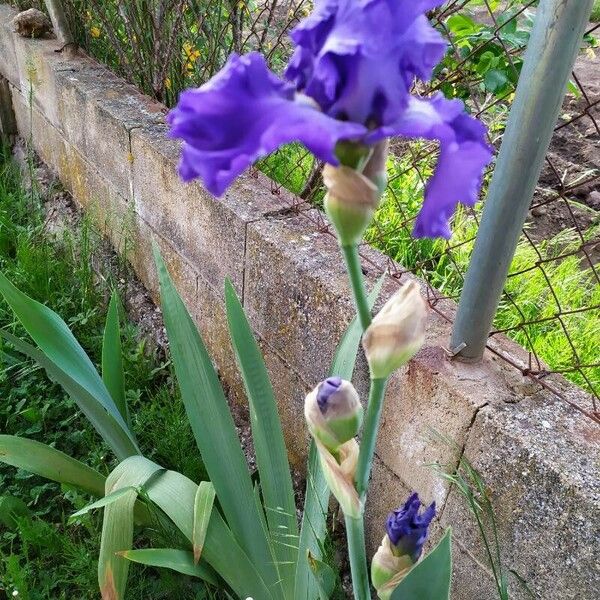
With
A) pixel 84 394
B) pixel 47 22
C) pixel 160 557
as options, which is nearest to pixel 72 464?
pixel 84 394

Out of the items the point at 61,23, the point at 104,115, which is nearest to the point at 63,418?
the point at 104,115

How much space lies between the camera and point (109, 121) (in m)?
2.26

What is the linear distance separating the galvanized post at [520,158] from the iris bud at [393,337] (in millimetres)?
456

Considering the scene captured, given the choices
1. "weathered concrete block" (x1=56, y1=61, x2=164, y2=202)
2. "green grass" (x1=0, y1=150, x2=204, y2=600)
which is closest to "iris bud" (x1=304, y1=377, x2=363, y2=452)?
"green grass" (x1=0, y1=150, x2=204, y2=600)

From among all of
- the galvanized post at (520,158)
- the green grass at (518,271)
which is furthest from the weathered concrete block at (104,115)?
the galvanized post at (520,158)

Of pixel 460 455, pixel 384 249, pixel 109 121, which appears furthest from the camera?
pixel 109 121

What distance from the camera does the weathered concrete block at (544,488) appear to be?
1.00m

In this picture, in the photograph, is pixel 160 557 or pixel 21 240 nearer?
pixel 160 557

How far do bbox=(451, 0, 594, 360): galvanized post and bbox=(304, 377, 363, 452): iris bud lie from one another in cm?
51

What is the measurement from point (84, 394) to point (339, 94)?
1054 mm

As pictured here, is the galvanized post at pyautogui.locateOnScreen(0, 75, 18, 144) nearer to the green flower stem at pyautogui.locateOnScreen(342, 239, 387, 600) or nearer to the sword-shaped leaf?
the sword-shaped leaf

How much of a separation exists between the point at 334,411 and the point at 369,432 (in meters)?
0.05

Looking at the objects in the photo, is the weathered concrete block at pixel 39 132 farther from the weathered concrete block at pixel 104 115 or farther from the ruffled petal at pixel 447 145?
the ruffled petal at pixel 447 145

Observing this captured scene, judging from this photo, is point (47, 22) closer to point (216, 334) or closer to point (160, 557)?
point (216, 334)
